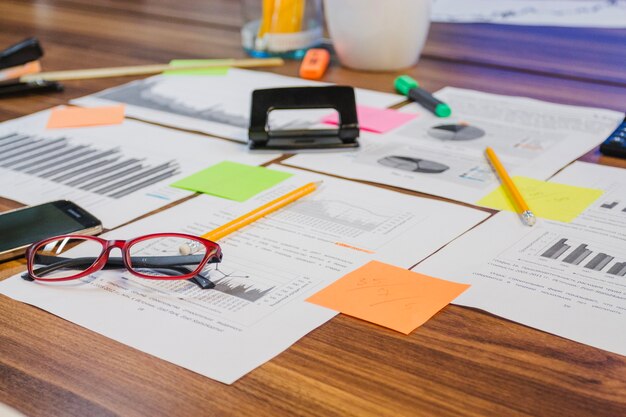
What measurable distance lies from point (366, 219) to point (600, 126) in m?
0.48

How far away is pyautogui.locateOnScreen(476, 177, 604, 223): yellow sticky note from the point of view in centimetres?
93

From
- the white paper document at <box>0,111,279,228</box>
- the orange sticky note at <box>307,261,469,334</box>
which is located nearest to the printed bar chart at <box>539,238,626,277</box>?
the orange sticky note at <box>307,261,469,334</box>

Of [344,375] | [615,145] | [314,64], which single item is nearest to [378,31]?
[314,64]

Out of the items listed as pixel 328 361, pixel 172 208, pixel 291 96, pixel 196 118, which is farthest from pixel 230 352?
pixel 196 118

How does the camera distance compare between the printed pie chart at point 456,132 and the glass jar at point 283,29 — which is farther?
the glass jar at point 283,29

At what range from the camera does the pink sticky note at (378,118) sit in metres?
1.23

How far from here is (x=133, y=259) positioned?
81 centimetres

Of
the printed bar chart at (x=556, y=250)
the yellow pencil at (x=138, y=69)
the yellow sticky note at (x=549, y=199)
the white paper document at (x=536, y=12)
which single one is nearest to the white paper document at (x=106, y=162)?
the yellow pencil at (x=138, y=69)

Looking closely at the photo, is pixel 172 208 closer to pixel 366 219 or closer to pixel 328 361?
pixel 366 219

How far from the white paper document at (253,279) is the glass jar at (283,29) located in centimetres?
62

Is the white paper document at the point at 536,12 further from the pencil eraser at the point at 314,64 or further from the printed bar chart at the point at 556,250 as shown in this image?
the printed bar chart at the point at 556,250

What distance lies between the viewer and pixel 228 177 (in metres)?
1.05

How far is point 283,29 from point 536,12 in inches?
23.8

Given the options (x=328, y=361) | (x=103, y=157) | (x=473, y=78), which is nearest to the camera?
(x=328, y=361)
